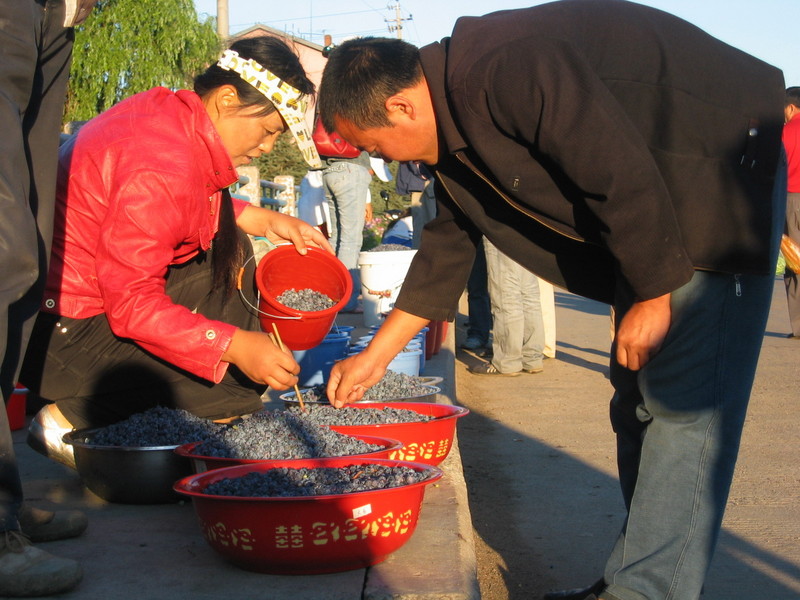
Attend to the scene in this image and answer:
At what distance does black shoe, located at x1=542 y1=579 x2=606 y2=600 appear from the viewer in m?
2.36

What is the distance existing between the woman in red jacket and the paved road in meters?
1.09

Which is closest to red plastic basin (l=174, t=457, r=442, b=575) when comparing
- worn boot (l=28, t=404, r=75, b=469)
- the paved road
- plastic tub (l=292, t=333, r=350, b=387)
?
the paved road

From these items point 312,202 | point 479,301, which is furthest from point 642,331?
point 312,202

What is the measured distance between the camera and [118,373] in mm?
3043

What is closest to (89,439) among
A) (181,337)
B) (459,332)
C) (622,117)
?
(181,337)

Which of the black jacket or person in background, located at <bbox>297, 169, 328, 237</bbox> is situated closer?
the black jacket

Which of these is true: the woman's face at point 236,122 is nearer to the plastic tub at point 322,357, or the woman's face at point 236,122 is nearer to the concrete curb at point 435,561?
the concrete curb at point 435,561

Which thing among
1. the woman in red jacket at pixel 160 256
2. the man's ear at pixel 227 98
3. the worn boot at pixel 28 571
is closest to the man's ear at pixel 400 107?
the woman in red jacket at pixel 160 256

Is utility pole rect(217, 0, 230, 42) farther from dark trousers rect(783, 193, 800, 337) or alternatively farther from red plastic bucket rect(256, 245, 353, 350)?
red plastic bucket rect(256, 245, 353, 350)

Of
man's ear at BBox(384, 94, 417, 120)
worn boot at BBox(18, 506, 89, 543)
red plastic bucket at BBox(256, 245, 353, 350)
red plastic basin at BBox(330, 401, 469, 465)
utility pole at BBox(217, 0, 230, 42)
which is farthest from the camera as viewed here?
utility pole at BBox(217, 0, 230, 42)

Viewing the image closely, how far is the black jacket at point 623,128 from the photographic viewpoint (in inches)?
76.5

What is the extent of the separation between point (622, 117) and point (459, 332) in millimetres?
7151

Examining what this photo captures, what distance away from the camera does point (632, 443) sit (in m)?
2.46

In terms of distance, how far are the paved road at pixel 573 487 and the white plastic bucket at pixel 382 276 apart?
0.80 meters
